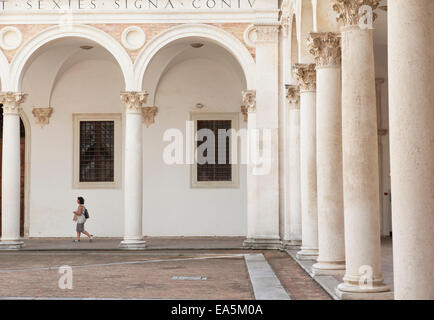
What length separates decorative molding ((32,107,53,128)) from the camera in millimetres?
21453

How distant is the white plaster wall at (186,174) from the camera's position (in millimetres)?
21297

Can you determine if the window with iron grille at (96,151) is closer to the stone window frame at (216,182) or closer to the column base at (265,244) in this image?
the stone window frame at (216,182)

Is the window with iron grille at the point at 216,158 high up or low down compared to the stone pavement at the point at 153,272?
up

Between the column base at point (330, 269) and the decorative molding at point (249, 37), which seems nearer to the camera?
the column base at point (330, 269)

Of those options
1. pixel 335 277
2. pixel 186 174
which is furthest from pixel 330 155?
pixel 186 174

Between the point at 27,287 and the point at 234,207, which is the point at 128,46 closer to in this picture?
the point at 234,207

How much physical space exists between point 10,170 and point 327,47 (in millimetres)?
10052

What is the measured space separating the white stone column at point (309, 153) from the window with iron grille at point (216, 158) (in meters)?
9.04

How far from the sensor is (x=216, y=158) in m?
21.5

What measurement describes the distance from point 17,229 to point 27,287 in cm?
748

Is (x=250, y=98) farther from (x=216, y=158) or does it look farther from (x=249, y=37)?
(x=216, y=158)

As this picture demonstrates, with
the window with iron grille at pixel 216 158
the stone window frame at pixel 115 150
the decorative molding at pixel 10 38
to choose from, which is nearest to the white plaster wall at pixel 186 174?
the window with iron grille at pixel 216 158

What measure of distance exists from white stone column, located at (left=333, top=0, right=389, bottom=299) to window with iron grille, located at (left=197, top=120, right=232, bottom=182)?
13.6 meters

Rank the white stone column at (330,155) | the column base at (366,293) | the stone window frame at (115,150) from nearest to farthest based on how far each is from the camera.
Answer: the column base at (366,293), the white stone column at (330,155), the stone window frame at (115,150)
